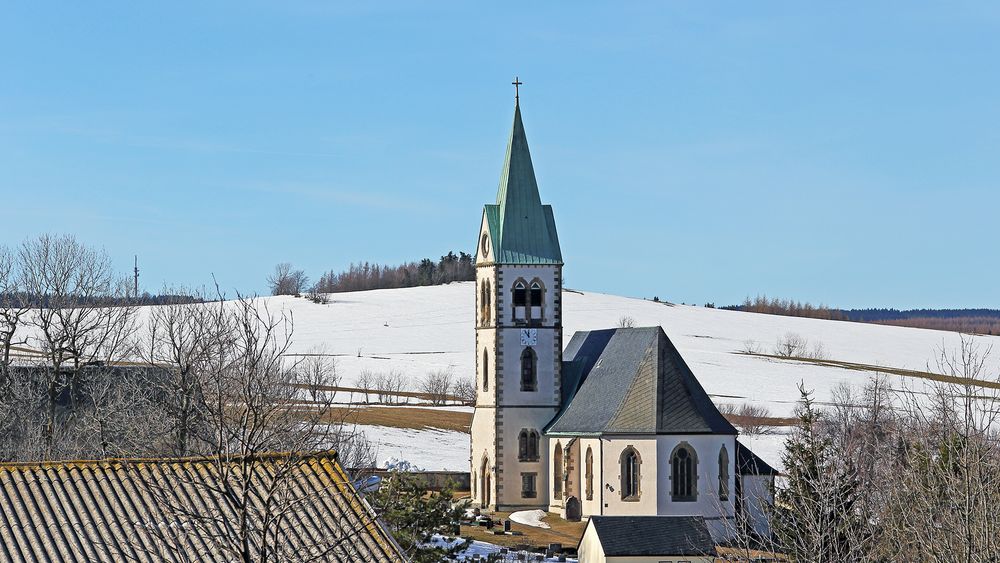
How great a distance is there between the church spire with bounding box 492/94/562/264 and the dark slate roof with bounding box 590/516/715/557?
21.1 m

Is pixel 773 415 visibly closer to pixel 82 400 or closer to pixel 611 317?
pixel 611 317

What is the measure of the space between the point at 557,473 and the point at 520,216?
13.0 metres

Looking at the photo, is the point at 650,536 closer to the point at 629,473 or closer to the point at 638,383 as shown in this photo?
the point at 629,473

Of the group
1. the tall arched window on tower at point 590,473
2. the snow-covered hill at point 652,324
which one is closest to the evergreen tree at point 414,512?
the tall arched window on tower at point 590,473

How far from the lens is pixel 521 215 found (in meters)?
69.9

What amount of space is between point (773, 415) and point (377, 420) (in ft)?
105

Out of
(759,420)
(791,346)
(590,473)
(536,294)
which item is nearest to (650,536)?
(590,473)

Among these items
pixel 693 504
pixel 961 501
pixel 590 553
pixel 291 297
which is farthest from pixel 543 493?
pixel 291 297

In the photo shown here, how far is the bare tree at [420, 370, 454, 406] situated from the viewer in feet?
399

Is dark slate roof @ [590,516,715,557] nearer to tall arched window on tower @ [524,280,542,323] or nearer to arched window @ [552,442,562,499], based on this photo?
arched window @ [552,442,562,499]

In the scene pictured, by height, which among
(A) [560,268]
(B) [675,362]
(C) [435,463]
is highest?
(A) [560,268]

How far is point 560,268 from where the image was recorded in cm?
6925

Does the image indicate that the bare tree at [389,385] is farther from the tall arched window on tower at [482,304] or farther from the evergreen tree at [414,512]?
the evergreen tree at [414,512]

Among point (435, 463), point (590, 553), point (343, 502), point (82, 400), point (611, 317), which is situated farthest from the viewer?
point (611, 317)
